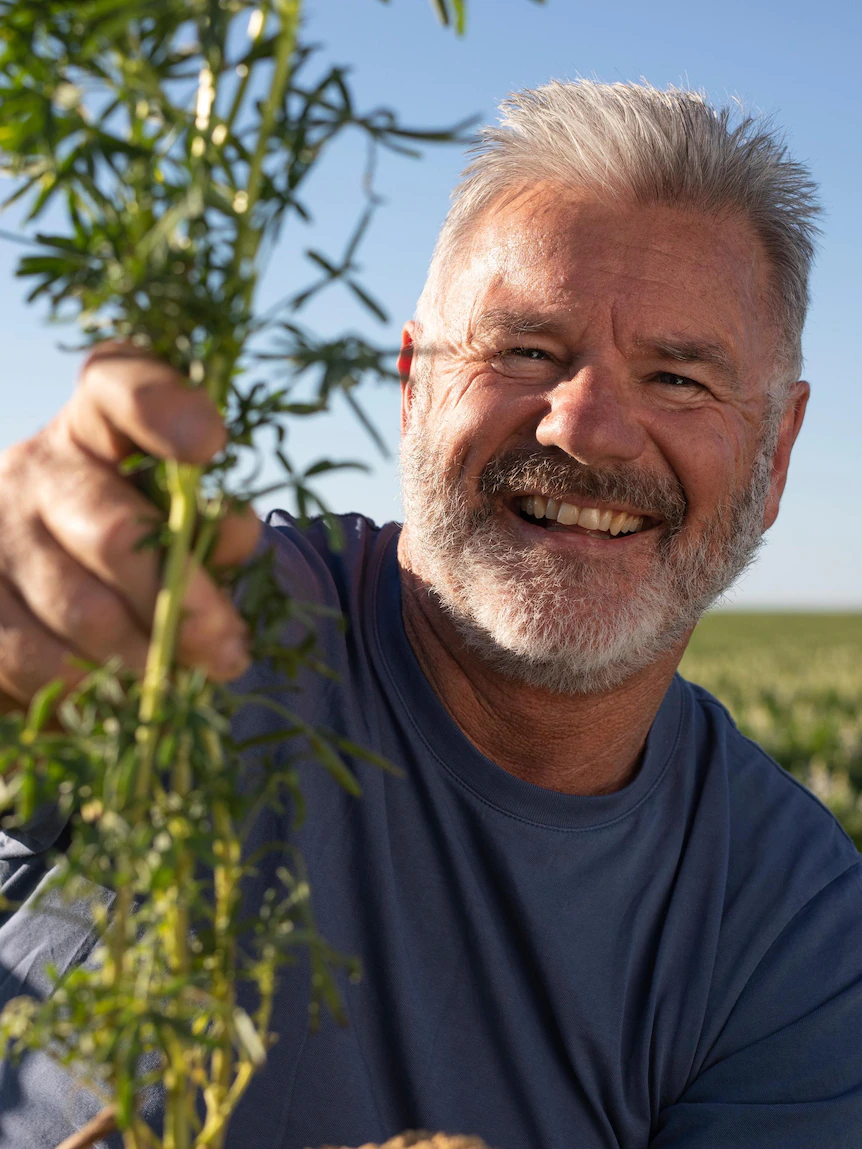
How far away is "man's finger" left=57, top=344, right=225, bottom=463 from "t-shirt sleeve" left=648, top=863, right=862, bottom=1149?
216 cm

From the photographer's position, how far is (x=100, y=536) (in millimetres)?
854

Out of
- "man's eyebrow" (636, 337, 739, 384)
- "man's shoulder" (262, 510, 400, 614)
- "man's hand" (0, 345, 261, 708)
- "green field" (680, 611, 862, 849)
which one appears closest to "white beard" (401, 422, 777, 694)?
"man's shoulder" (262, 510, 400, 614)

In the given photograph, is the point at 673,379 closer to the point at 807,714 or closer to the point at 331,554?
the point at 331,554

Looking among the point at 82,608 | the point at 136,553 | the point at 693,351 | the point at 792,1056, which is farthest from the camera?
the point at 693,351

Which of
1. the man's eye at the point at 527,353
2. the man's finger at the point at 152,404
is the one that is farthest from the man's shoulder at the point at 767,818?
the man's finger at the point at 152,404

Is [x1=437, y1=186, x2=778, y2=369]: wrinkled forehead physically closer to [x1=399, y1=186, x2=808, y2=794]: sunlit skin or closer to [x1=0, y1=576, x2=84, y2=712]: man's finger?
[x1=399, y1=186, x2=808, y2=794]: sunlit skin

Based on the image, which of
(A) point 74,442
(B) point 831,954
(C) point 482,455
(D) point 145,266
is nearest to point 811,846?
(B) point 831,954

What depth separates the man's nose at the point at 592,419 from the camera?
A: 100 inches

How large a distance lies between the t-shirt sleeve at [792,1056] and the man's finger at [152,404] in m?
2.16

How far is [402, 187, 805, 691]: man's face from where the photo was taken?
259 centimetres

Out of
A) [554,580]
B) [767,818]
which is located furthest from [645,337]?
[767,818]

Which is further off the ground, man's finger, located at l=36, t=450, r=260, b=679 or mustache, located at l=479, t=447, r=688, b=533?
mustache, located at l=479, t=447, r=688, b=533

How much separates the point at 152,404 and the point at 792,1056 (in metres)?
2.41

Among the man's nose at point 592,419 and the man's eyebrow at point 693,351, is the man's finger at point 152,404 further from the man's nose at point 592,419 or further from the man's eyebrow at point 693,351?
the man's eyebrow at point 693,351
